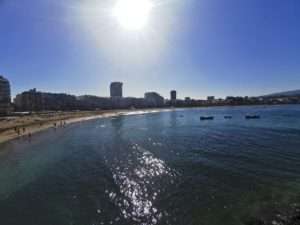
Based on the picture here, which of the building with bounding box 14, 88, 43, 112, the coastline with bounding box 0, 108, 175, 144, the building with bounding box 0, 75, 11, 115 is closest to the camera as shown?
the coastline with bounding box 0, 108, 175, 144

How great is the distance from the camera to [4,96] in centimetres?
11156

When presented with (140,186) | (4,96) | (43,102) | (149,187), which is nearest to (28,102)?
(43,102)

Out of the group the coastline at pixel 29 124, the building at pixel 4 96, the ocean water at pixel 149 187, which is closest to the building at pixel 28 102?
the building at pixel 4 96

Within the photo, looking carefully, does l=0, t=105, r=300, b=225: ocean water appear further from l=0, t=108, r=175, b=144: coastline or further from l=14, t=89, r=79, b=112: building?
l=14, t=89, r=79, b=112: building

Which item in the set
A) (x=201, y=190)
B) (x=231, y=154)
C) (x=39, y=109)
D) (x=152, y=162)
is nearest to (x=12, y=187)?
(x=152, y=162)

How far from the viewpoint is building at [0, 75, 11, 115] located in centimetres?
10094

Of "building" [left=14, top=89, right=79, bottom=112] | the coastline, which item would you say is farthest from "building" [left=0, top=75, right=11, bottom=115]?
"building" [left=14, top=89, right=79, bottom=112]

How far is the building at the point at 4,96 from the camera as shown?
331 ft

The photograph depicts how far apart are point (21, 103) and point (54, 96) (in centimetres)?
3085

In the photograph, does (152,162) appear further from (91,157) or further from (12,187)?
(12,187)

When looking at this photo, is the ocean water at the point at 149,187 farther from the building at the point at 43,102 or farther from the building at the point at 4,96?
the building at the point at 43,102

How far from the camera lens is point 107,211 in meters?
12.6

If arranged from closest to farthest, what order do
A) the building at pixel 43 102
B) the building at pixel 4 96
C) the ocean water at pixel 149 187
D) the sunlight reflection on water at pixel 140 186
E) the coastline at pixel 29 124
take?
1. the ocean water at pixel 149 187
2. the sunlight reflection on water at pixel 140 186
3. the coastline at pixel 29 124
4. the building at pixel 4 96
5. the building at pixel 43 102

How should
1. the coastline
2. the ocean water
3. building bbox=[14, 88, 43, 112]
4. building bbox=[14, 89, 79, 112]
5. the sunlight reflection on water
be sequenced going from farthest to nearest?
building bbox=[14, 89, 79, 112] < building bbox=[14, 88, 43, 112] < the coastline < the sunlight reflection on water < the ocean water
